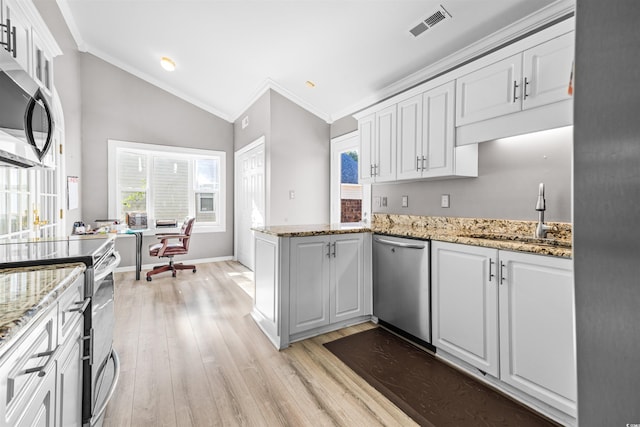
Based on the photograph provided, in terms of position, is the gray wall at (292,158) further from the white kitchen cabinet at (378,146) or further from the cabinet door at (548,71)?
the cabinet door at (548,71)

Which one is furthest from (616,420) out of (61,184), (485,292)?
(61,184)

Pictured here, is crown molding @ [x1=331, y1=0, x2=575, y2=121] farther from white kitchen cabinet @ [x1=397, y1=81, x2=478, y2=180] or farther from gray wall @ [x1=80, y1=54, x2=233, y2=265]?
gray wall @ [x1=80, y1=54, x2=233, y2=265]

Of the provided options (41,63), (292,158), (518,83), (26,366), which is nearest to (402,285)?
(518,83)

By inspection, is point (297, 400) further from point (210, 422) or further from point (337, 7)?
point (337, 7)

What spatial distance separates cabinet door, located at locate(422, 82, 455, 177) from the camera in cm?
247

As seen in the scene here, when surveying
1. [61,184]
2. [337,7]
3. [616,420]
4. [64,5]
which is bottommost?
[616,420]

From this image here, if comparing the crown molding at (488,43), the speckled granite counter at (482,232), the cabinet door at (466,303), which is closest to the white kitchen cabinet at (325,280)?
the speckled granite counter at (482,232)

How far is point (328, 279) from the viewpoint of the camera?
8.67 ft

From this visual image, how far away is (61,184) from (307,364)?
362 centimetres

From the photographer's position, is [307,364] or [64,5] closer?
[307,364]

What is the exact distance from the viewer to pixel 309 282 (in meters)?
2.54

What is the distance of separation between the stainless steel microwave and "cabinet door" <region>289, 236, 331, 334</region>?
1683mm

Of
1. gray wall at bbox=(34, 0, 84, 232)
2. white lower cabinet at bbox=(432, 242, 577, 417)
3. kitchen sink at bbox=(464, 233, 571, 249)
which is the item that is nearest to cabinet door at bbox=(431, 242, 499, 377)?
white lower cabinet at bbox=(432, 242, 577, 417)

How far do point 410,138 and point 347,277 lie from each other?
145cm
